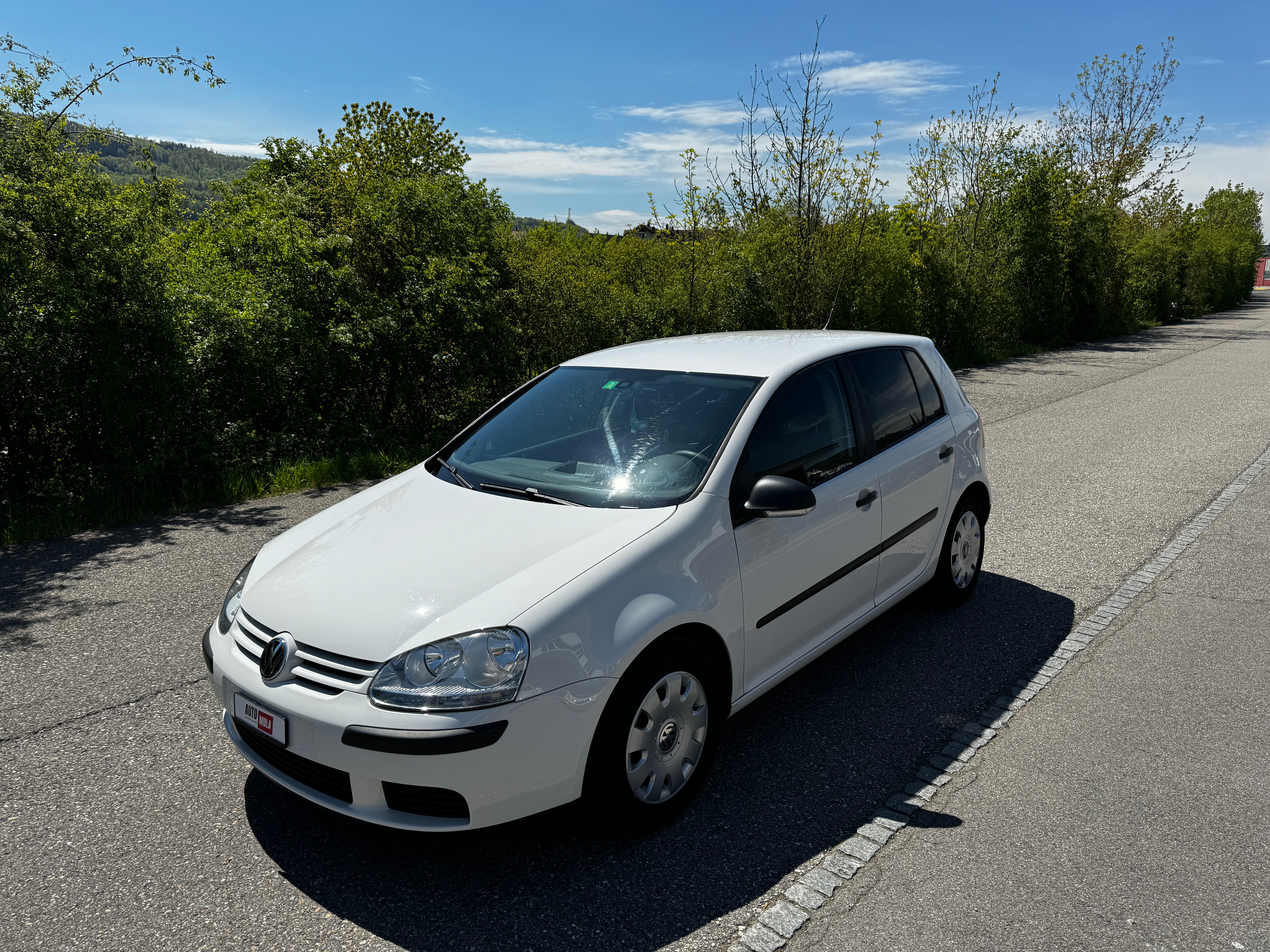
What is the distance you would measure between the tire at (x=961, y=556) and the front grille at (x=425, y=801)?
3.08m

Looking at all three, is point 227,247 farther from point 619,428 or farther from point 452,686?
point 452,686

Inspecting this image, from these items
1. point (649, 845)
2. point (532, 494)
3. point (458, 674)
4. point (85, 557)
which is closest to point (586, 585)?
point (458, 674)

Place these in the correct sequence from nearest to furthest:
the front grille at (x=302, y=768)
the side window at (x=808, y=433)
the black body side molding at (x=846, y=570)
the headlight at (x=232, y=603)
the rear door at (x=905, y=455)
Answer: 1. the front grille at (x=302, y=768)
2. the headlight at (x=232, y=603)
3. the black body side molding at (x=846, y=570)
4. the side window at (x=808, y=433)
5. the rear door at (x=905, y=455)

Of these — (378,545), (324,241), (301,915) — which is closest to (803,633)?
(378,545)

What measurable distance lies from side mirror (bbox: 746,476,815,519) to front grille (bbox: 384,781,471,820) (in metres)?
1.39

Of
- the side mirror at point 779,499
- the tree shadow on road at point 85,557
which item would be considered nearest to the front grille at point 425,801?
the side mirror at point 779,499

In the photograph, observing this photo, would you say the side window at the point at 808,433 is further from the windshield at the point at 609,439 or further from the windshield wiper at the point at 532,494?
the windshield wiper at the point at 532,494

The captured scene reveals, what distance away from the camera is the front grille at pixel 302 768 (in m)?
2.61

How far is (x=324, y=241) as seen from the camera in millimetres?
9141

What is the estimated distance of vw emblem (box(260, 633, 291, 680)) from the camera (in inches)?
106

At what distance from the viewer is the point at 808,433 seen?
3.70 meters

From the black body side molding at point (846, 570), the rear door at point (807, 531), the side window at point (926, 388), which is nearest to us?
the rear door at point (807, 531)

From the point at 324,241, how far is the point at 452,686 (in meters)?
7.83

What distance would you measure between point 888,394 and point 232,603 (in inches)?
122
